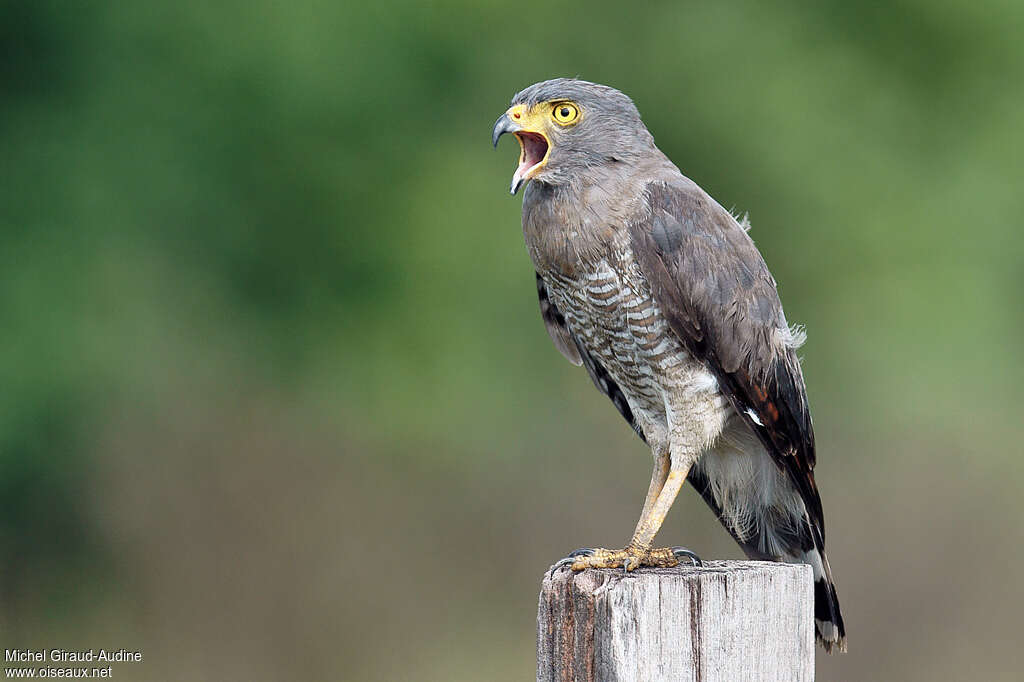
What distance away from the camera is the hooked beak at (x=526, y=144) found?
312 cm

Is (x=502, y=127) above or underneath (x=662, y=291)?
above

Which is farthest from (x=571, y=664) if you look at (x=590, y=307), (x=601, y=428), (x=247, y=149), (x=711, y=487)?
(x=247, y=149)

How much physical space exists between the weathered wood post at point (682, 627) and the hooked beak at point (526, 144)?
1.21 metres

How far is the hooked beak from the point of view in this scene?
3.12m

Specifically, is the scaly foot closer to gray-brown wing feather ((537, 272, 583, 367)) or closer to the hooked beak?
gray-brown wing feather ((537, 272, 583, 367))

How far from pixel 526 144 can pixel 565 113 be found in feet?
0.53

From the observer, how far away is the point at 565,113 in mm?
3229

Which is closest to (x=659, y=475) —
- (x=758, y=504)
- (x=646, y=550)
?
(x=758, y=504)

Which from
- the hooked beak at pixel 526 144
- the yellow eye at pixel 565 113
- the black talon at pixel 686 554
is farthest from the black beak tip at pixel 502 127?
the black talon at pixel 686 554

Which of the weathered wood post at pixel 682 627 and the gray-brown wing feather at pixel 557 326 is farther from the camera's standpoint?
the gray-brown wing feather at pixel 557 326

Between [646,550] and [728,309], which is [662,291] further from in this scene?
[646,550]

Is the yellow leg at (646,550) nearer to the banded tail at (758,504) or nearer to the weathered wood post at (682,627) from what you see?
the banded tail at (758,504)

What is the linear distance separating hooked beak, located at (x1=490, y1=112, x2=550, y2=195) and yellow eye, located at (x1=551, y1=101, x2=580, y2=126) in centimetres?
6

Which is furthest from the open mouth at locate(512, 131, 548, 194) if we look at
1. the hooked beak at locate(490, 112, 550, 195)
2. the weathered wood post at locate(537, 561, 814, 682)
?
the weathered wood post at locate(537, 561, 814, 682)
